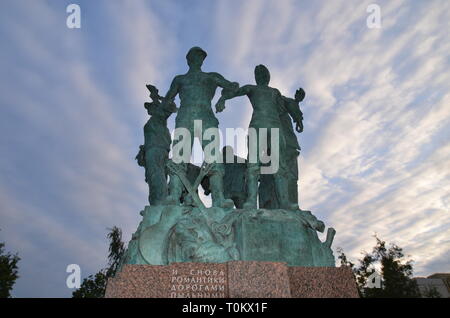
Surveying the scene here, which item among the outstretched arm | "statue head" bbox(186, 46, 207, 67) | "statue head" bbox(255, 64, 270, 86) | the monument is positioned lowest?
the monument

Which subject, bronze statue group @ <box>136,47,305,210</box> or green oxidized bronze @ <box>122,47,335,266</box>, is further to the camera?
bronze statue group @ <box>136,47,305,210</box>

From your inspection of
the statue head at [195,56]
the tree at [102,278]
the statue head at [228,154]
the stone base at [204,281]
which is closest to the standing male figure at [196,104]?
the statue head at [195,56]

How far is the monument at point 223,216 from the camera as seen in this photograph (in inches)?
189

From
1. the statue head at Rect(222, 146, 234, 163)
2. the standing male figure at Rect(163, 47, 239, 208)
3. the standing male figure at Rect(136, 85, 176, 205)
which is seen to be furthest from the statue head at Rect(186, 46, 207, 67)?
the statue head at Rect(222, 146, 234, 163)

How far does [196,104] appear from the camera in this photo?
729 cm

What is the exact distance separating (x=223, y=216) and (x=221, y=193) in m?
0.61

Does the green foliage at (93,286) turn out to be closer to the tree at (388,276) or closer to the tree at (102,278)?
the tree at (102,278)

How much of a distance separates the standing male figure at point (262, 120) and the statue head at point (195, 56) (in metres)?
0.93

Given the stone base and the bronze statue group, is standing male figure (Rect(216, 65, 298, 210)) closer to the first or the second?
the bronze statue group

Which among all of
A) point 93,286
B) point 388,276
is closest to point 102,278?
point 93,286

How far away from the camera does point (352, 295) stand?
5340 millimetres

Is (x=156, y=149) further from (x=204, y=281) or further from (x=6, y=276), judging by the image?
(x=6, y=276)

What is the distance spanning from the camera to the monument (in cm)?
480

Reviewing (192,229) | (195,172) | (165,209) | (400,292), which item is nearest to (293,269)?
(192,229)
